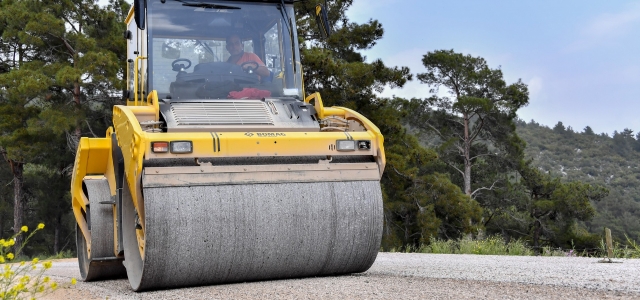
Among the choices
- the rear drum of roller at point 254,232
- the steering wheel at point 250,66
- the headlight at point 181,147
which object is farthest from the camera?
the steering wheel at point 250,66

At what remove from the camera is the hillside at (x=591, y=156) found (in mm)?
80375

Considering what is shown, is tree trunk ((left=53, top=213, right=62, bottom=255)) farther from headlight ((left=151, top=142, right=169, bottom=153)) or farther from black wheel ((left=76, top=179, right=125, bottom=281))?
headlight ((left=151, top=142, right=169, bottom=153))

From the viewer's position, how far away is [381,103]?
2608 centimetres

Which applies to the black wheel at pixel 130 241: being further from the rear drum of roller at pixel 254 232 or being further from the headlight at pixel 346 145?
the headlight at pixel 346 145

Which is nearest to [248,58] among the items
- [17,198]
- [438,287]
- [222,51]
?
[222,51]

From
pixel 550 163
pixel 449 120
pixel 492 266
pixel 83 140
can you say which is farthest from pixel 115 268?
Answer: pixel 550 163

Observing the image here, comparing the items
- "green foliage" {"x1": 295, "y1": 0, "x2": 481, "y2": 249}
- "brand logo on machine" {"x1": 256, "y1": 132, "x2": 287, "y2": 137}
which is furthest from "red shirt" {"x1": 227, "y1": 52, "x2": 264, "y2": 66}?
"green foliage" {"x1": 295, "y1": 0, "x2": 481, "y2": 249}

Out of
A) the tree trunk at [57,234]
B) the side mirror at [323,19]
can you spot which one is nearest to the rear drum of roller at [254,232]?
the side mirror at [323,19]

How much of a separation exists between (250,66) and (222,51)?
31 centimetres

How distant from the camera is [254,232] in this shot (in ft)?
19.3

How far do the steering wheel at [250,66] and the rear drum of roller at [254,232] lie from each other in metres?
1.71

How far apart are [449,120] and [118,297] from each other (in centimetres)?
3692

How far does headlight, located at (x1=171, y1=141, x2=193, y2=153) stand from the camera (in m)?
5.79

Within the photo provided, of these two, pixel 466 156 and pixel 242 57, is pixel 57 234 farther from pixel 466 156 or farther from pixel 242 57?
pixel 242 57
